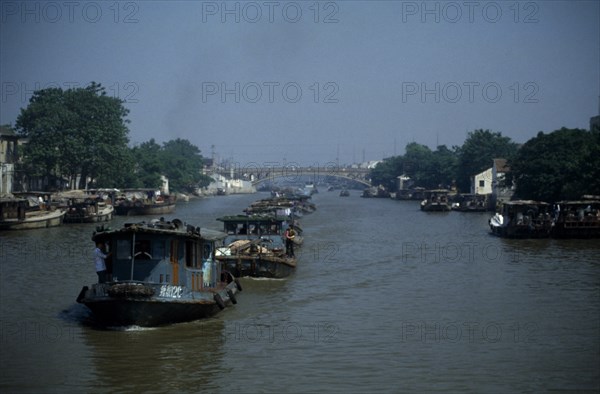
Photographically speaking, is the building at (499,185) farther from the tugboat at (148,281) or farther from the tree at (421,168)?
the tugboat at (148,281)

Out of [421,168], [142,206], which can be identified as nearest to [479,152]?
[421,168]

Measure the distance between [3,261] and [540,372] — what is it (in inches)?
972

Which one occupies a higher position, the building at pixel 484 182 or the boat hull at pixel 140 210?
the building at pixel 484 182

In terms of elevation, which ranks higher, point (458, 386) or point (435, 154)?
point (435, 154)

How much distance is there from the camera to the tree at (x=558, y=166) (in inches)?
2138

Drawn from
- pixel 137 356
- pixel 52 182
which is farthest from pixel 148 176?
pixel 137 356

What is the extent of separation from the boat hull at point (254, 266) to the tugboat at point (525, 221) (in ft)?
66.9

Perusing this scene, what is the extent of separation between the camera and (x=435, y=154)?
142 meters

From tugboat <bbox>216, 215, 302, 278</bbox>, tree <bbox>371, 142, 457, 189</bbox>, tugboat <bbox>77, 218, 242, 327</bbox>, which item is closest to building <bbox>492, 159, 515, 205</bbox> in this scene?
tree <bbox>371, 142, 457, 189</bbox>

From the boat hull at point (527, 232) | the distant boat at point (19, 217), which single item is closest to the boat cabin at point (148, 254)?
the boat hull at point (527, 232)

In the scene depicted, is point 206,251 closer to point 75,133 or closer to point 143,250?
point 143,250

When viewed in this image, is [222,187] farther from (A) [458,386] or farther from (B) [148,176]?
(A) [458,386]

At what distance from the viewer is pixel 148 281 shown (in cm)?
1989

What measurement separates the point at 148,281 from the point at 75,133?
5963cm
